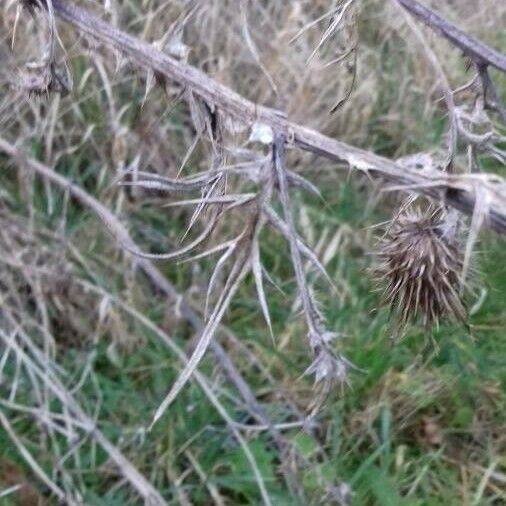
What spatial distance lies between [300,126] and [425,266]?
17cm

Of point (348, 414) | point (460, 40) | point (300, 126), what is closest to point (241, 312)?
point (348, 414)

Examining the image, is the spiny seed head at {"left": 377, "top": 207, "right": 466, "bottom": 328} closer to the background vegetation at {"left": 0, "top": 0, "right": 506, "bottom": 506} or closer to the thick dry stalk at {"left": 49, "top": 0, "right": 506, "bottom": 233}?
the thick dry stalk at {"left": 49, "top": 0, "right": 506, "bottom": 233}

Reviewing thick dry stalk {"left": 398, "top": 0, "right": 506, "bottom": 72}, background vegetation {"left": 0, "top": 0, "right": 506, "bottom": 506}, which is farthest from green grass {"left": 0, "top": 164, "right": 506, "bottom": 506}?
thick dry stalk {"left": 398, "top": 0, "right": 506, "bottom": 72}

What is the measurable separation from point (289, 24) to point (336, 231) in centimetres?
55

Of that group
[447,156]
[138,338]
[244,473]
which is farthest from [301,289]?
[138,338]

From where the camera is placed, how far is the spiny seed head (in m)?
0.96

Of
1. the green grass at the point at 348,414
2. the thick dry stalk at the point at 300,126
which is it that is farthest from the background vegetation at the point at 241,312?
the thick dry stalk at the point at 300,126

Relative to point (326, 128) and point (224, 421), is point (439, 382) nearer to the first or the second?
point (224, 421)

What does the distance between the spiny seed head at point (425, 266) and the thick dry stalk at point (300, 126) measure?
0.14m

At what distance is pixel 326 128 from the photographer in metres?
2.44

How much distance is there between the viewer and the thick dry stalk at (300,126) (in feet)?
2.47

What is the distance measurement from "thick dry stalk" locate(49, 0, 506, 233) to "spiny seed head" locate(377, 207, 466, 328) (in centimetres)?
14

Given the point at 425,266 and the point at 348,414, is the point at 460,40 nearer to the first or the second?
the point at 425,266

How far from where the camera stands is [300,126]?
0.91 m
